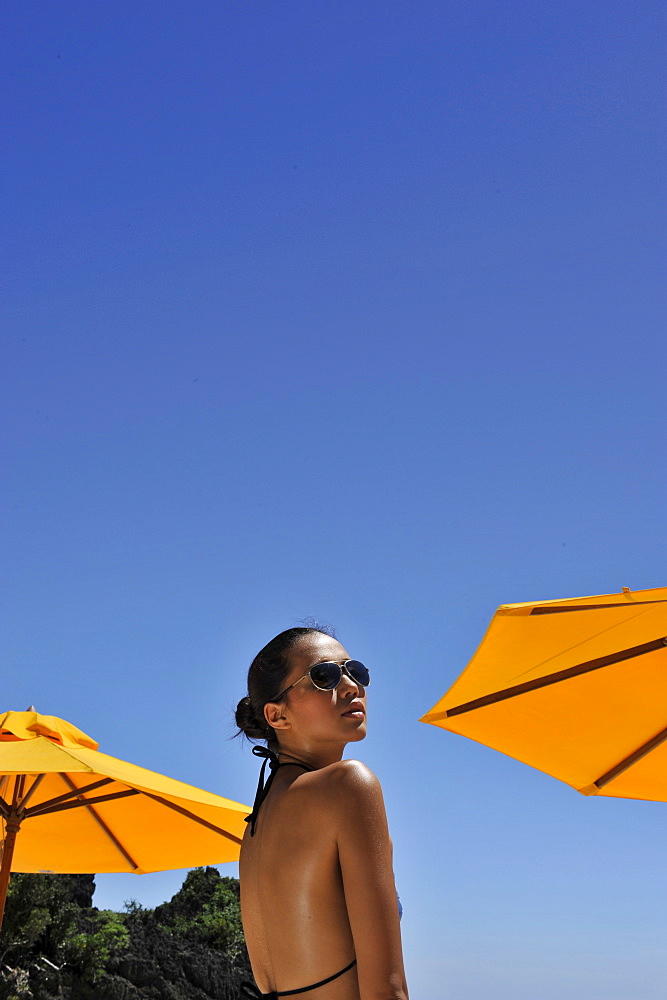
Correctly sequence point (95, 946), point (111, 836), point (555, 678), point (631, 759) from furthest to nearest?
point (95, 946) → point (111, 836) → point (631, 759) → point (555, 678)

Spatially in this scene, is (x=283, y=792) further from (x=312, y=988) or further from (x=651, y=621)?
(x=651, y=621)

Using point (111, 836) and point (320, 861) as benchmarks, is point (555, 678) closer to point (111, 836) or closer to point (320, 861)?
point (320, 861)

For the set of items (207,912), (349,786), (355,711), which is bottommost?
(349,786)

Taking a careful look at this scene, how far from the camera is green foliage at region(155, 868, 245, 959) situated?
804 inches

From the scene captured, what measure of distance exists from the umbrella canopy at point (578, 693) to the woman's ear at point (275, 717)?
254cm

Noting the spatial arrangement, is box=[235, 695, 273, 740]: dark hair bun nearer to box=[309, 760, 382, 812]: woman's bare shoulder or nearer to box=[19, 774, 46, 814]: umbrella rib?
box=[309, 760, 382, 812]: woman's bare shoulder

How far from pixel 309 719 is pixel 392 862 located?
416mm

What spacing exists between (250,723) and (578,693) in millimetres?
3173

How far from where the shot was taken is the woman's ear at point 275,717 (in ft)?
6.27

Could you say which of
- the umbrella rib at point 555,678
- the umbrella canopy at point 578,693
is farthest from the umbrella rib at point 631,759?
the umbrella rib at point 555,678

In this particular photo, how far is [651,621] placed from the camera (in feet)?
13.5

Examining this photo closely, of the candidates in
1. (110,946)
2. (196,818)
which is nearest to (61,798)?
(196,818)

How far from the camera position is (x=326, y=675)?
191cm

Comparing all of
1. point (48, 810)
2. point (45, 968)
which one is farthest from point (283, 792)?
point (45, 968)
